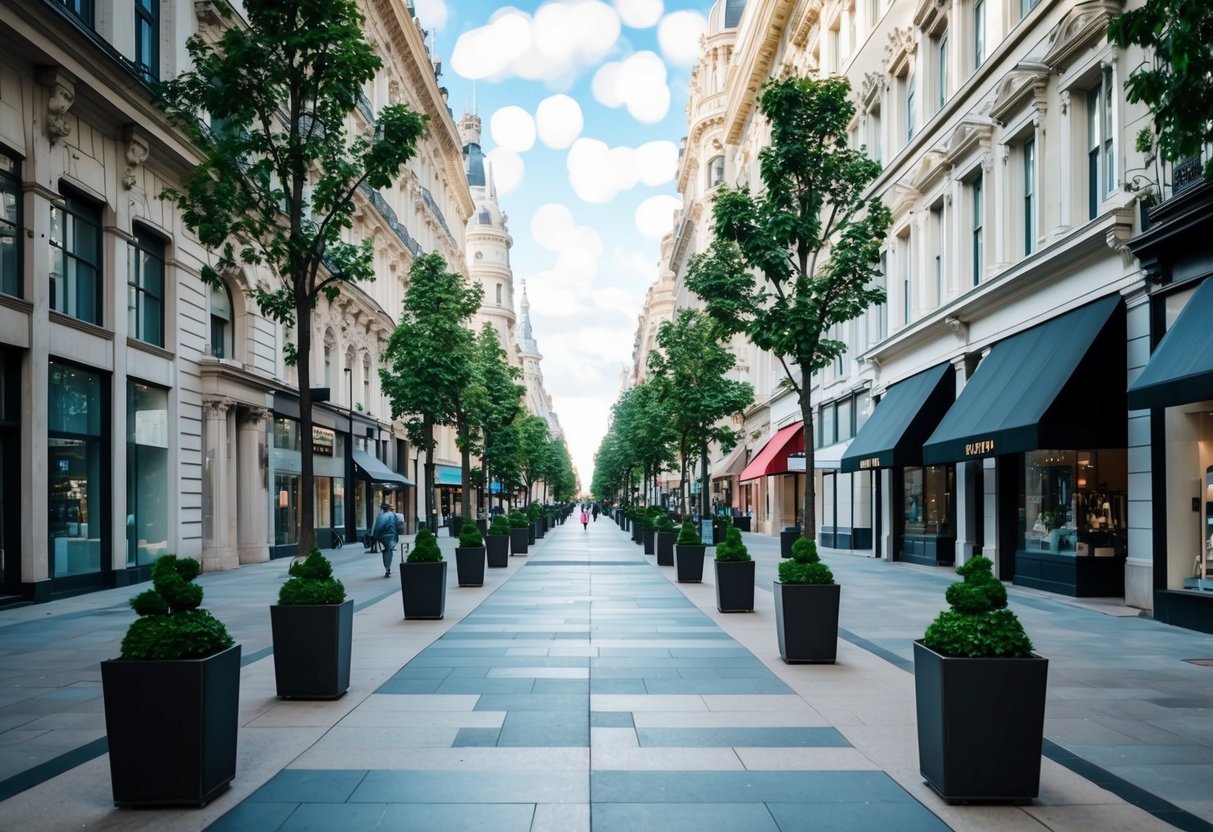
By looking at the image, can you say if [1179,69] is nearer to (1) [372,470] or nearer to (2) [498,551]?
(2) [498,551]

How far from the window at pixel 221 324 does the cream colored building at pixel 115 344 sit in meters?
0.06

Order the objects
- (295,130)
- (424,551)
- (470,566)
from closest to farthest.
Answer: (424,551) → (295,130) → (470,566)

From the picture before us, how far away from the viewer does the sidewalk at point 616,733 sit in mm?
5688

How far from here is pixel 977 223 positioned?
22.8 meters

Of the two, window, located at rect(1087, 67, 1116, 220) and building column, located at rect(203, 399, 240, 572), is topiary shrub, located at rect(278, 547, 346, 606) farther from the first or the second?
building column, located at rect(203, 399, 240, 572)

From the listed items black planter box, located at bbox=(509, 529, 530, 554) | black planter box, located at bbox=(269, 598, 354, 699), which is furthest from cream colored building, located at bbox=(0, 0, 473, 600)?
black planter box, located at bbox=(269, 598, 354, 699)

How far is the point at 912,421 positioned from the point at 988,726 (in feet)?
61.9

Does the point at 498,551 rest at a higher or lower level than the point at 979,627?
lower

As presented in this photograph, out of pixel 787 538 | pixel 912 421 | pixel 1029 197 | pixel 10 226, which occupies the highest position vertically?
pixel 1029 197

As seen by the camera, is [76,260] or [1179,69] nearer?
[1179,69]

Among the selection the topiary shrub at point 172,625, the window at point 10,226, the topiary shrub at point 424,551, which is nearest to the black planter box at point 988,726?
the topiary shrub at point 172,625

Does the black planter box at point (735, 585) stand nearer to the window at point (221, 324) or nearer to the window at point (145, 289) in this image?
the window at point (145, 289)

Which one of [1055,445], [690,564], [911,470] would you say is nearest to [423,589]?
[690,564]

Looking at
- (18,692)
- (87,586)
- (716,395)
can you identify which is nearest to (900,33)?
(716,395)
